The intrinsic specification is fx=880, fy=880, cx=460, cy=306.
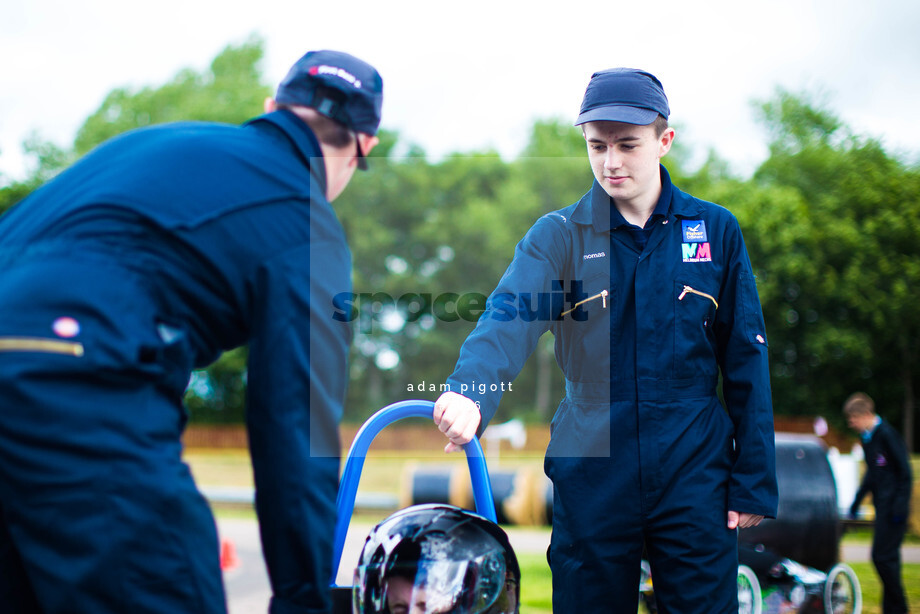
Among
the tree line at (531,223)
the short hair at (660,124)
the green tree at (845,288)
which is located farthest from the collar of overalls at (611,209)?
the green tree at (845,288)

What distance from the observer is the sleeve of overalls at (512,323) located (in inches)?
90.7

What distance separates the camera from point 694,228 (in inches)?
107

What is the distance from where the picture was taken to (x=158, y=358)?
4.87ft

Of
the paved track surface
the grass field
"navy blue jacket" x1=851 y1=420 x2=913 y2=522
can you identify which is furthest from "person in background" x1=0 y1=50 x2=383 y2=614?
"navy blue jacket" x1=851 y1=420 x2=913 y2=522

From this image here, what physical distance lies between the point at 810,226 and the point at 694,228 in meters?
28.2

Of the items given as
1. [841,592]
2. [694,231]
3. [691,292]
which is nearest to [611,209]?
[694,231]

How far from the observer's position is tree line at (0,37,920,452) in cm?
2803

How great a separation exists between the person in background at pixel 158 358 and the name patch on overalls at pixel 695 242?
1.32m

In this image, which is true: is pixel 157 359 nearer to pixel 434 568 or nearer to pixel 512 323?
pixel 434 568

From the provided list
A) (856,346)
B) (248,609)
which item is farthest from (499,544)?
(856,346)

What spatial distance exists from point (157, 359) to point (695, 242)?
1.75 meters

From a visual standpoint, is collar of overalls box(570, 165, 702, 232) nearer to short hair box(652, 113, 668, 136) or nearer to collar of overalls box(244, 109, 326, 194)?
short hair box(652, 113, 668, 136)

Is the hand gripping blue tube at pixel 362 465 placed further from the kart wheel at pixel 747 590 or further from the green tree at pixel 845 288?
the green tree at pixel 845 288

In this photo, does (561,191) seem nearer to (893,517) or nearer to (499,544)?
(893,517)
